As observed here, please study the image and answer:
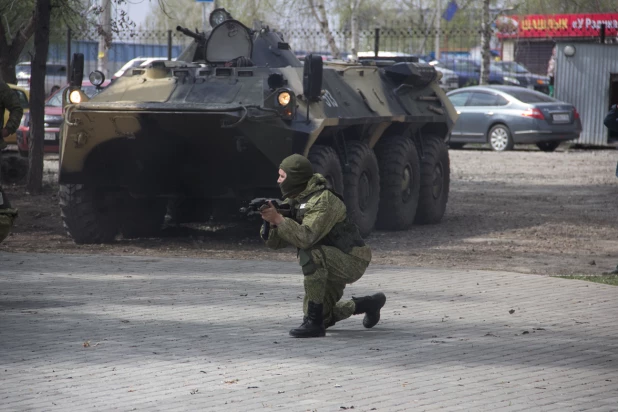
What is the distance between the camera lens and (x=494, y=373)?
6.75 metres

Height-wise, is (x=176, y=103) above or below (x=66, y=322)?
above

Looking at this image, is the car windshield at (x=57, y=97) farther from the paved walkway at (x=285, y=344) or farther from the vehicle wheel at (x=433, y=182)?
the paved walkway at (x=285, y=344)

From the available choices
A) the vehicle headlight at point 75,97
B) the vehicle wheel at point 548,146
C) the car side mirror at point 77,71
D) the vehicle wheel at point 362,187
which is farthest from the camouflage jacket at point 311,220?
the vehicle wheel at point 548,146

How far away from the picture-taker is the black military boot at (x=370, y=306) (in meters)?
7.96

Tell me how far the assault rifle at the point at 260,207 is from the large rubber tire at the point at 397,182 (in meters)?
7.37

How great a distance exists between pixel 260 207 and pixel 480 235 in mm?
7603

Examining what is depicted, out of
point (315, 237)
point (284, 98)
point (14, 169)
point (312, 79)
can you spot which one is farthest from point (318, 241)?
point (14, 169)

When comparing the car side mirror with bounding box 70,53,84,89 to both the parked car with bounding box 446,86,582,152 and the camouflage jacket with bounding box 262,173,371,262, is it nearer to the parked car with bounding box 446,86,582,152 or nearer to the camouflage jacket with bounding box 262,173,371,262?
the camouflage jacket with bounding box 262,173,371,262

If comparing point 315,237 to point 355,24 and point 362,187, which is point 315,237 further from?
point 355,24

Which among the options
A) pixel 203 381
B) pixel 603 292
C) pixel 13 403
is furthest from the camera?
pixel 603 292

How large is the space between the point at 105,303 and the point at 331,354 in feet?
8.08

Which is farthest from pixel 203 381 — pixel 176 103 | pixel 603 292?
pixel 176 103

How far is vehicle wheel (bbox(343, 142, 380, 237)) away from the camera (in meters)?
13.6

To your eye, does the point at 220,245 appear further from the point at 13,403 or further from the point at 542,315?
the point at 13,403
